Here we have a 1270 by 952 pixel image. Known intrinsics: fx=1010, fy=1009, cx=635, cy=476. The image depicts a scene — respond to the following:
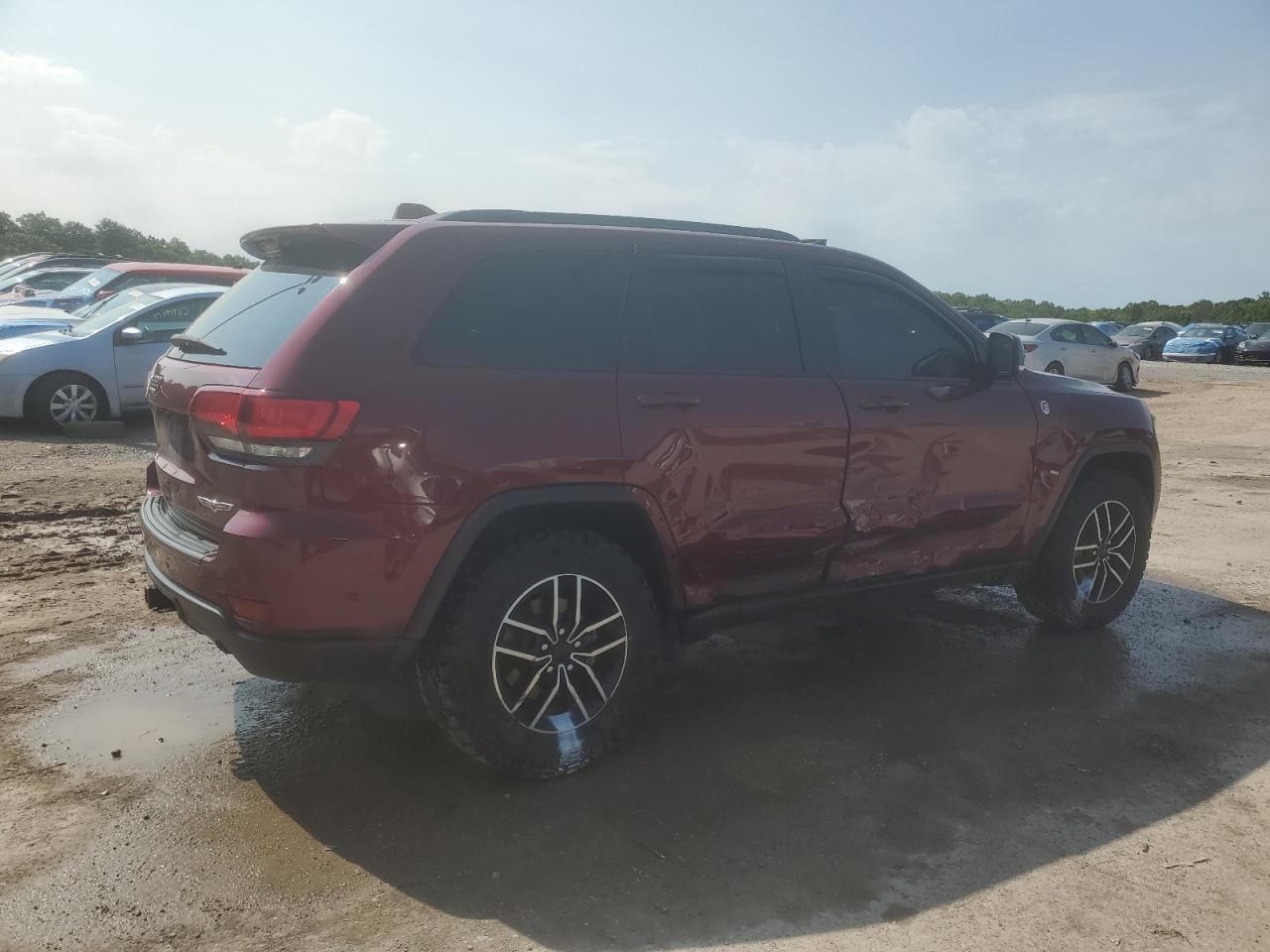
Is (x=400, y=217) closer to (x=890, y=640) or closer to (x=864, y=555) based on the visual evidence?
(x=864, y=555)

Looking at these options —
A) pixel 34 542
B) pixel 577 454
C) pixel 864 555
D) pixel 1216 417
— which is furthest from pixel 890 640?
pixel 1216 417

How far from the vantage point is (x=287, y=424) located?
297 centimetres

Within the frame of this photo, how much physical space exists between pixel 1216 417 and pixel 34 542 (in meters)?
15.9

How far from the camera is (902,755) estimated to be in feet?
12.3

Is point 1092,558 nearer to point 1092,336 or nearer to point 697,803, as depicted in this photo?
point 697,803

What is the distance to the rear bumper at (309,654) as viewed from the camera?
304cm

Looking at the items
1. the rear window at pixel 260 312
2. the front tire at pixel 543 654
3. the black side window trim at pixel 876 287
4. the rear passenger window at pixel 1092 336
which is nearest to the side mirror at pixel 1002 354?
the black side window trim at pixel 876 287

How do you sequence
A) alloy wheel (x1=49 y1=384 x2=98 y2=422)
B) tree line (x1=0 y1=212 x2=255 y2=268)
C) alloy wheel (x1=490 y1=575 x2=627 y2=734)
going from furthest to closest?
1. tree line (x1=0 y1=212 x2=255 y2=268)
2. alloy wheel (x1=49 y1=384 x2=98 y2=422)
3. alloy wheel (x1=490 y1=575 x2=627 y2=734)

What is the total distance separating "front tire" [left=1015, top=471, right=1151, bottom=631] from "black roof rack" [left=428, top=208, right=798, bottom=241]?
207cm

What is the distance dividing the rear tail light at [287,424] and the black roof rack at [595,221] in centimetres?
101

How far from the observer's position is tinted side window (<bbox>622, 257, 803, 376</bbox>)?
144 inches

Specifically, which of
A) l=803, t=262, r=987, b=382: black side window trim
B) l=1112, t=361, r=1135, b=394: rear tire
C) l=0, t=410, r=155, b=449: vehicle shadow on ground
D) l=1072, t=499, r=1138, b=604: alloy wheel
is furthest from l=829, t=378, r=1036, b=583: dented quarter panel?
l=1112, t=361, r=1135, b=394: rear tire

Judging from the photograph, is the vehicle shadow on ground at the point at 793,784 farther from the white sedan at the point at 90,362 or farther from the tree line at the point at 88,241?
the tree line at the point at 88,241

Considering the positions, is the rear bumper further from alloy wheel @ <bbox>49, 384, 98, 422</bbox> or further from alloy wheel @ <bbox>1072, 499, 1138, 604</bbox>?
alloy wheel @ <bbox>49, 384, 98, 422</bbox>
